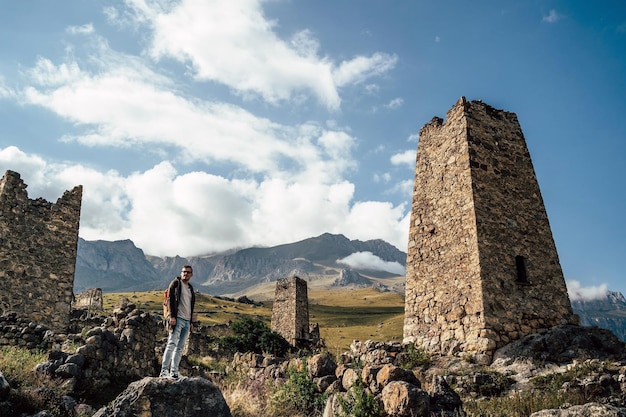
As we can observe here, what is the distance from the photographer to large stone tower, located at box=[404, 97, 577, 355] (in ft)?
40.5

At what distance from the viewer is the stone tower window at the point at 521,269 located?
43.5ft

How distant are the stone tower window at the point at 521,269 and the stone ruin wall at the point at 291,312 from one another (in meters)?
30.7

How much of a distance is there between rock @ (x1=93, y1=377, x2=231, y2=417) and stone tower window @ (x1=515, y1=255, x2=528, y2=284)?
989cm

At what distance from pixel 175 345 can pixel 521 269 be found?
1029 cm

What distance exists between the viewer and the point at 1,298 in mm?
17062

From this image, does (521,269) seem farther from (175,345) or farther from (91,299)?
(91,299)

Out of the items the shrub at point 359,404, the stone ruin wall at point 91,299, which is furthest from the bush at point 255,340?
the shrub at point 359,404

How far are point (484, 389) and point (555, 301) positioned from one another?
17.5ft

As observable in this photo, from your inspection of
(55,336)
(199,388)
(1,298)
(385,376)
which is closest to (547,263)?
(385,376)

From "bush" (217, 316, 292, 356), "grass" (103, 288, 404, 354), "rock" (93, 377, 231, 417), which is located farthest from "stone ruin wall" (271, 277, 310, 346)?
"rock" (93, 377, 231, 417)

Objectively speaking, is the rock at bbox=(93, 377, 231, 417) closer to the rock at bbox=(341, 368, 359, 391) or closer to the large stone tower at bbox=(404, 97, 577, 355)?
the rock at bbox=(341, 368, 359, 391)

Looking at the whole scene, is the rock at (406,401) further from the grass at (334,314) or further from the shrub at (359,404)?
the grass at (334,314)

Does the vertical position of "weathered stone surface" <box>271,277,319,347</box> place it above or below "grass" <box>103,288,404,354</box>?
above

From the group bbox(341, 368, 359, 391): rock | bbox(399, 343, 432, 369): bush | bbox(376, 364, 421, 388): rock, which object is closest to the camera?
bbox(376, 364, 421, 388): rock
